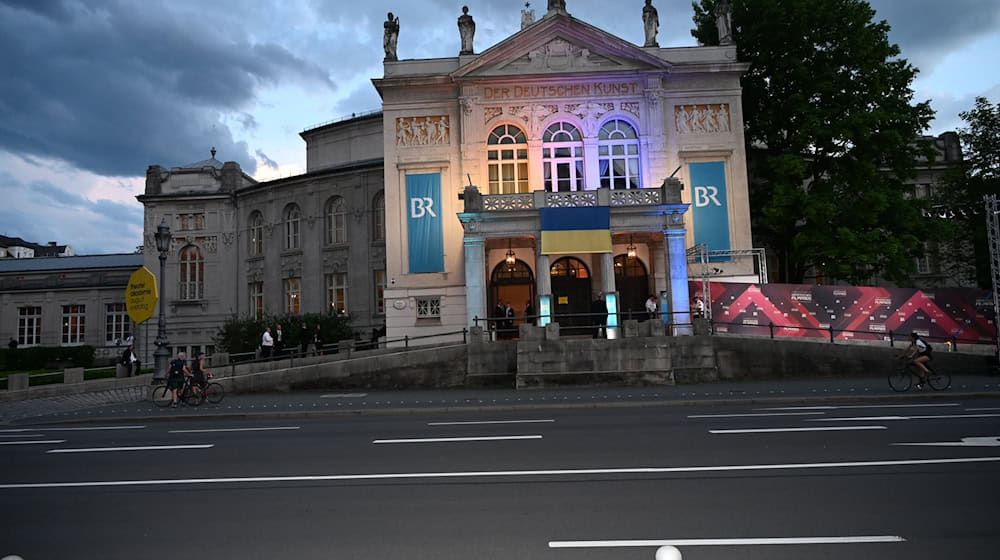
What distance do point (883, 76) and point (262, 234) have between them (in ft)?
122

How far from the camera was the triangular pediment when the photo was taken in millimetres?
32656

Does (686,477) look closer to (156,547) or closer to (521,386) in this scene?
(156,547)

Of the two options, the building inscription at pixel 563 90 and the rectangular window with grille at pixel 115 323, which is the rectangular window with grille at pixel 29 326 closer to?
the rectangular window with grille at pixel 115 323

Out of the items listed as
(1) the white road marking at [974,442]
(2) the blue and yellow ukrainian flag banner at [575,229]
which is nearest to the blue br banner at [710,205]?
(2) the blue and yellow ukrainian flag banner at [575,229]

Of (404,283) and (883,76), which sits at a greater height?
(883,76)

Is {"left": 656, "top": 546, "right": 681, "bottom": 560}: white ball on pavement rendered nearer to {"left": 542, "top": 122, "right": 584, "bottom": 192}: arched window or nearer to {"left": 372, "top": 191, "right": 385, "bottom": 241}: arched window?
{"left": 542, "top": 122, "right": 584, "bottom": 192}: arched window

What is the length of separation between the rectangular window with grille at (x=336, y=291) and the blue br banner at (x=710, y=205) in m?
21.2

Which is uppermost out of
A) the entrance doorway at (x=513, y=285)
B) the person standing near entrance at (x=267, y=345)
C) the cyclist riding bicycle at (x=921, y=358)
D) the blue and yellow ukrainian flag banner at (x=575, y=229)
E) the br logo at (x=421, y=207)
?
the br logo at (x=421, y=207)

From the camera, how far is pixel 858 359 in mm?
23359

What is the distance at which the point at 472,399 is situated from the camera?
20188 millimetres

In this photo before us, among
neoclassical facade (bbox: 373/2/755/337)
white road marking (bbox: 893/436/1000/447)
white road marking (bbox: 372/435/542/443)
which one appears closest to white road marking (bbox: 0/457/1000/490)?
white road marking (bbox: 893/436/1000/447)

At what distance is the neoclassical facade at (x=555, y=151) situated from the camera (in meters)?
32.6

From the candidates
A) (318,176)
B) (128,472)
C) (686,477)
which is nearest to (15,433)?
(128,472)

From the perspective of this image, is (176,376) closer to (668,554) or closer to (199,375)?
(199,375)
